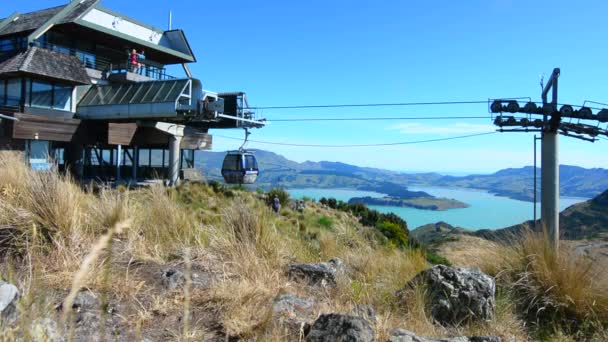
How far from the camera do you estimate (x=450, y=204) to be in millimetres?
138625

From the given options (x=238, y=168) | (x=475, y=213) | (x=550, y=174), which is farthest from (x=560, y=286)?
(x=475, y=213)

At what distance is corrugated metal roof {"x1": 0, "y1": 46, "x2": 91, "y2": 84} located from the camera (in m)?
24.6

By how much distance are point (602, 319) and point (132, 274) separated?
5127 millimetres

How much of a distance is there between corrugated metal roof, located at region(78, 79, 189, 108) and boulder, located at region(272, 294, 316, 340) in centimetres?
2099

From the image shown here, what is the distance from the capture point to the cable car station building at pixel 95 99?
24.1m

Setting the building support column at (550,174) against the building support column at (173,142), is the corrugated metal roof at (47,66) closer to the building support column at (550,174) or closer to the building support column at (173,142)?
the building support column at (173,142)

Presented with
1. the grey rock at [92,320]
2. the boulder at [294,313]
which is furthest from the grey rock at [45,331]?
the boulder at [294,313]

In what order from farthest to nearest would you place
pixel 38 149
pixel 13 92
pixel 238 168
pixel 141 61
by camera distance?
1. pixel 141 61
2. pixel 13 92
3. pixel 38 149
4. pixel 238 168

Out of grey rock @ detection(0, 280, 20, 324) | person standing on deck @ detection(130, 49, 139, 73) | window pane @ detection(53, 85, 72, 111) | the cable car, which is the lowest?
grey rock @ detection(0, 280, 20, 324)

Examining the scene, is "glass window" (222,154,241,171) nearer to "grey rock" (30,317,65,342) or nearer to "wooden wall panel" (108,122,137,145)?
"wooden wall panel" (108,122,137,145)

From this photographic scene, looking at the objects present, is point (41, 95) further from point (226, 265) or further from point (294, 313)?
point (294, 313)

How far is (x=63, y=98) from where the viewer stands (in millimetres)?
27016

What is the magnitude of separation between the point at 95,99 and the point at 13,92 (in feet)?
13.4

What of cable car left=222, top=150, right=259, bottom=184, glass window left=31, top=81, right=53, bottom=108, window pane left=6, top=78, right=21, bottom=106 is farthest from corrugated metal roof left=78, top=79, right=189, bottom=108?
cable car left=222, top=150, right=259, bottom=184
